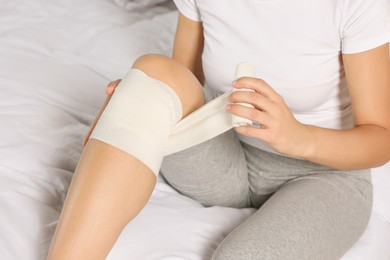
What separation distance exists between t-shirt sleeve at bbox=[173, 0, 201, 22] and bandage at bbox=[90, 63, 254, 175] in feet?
0.78

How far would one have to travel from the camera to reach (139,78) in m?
1.01

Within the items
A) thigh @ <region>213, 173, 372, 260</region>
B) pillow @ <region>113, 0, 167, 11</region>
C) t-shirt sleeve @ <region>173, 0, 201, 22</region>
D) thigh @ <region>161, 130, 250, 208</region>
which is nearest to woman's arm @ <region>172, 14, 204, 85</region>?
t-shirt sleeve @ <region>173, 0, 201, 22</region>

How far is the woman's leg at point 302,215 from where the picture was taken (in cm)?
95

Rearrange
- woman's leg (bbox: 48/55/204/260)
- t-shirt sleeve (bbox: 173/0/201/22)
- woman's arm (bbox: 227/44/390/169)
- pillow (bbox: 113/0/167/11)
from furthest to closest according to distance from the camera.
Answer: pillow (bbox: 113/0/167/11)
t-shirt sleeve (bbox: 173/0/201/22)
woman's arm (bbox: 227/44/390/169)
woman's leg (bbox: 48/55/204/260)

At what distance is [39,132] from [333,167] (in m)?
0.55

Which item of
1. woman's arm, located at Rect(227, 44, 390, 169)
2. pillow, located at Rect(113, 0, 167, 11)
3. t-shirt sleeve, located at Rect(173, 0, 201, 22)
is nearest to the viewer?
woman's arm, located at Rect(227, 44, 390, 169)

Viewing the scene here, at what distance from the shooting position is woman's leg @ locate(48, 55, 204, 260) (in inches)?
35.3

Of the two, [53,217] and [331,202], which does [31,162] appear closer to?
[53,217]

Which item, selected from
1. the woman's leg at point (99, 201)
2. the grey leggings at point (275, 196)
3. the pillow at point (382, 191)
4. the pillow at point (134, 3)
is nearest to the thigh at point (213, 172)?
the grey leggings at point (275, 196)

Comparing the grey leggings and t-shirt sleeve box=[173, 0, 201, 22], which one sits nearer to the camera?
the grey leggings

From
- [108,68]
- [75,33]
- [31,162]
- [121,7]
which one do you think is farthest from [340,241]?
[121,7]

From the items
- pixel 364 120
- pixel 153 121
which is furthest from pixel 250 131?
pixel 364 120

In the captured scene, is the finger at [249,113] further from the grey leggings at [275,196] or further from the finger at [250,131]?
the grey leggings at [275,196]

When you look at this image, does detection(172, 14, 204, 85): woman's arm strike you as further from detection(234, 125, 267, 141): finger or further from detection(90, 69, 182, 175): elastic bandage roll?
detection(234, 125, 267, 141): finger
